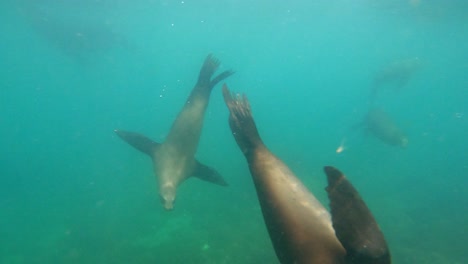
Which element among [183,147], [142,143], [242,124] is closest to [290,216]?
[242,124]

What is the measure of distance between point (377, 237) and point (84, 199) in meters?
17.1

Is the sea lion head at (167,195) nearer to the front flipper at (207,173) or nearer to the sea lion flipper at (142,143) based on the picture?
the front flipper at (207,173)

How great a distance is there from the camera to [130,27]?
116 ft

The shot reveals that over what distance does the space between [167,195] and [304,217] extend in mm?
3627

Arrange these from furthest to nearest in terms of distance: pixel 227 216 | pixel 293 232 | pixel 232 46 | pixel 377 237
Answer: pixel 232 46 → pixel 227 216 → pixel 293 232 → pixel 377 237

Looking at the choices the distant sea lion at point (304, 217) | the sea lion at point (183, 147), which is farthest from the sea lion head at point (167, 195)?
the distant sea lion at point (304, 217)

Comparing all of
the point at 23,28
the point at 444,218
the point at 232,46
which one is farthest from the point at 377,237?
the point at 232,46

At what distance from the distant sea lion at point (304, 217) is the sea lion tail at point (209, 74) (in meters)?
4.26

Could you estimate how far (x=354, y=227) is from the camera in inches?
98.9

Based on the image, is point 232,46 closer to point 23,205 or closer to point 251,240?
point 23,205

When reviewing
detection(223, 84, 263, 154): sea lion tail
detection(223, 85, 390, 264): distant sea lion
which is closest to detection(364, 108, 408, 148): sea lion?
detection(223, 84, 263, 154): sea lion tail

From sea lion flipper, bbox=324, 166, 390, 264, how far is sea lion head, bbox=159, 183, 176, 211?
3.95 metres

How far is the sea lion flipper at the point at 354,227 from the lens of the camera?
2.43 meters

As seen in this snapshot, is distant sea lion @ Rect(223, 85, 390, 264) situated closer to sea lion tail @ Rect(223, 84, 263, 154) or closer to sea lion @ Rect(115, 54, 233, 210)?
sea lion tail @ Rect(223, 84, 263, 154)
